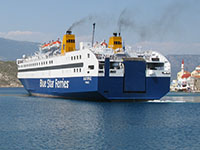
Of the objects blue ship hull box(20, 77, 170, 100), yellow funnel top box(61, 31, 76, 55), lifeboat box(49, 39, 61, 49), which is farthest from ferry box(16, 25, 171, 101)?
lifeboat box(49, 39, 61, 49)

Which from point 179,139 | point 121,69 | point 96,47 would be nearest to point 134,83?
point 121,69

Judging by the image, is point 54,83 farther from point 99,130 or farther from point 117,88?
point 99,130

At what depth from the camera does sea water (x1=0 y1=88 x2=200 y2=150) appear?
1016 inches

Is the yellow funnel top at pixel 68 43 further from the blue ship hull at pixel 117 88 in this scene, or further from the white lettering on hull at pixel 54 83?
the blue ship hull at pixel 117 88

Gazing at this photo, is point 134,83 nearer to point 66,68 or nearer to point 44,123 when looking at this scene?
point 66,68

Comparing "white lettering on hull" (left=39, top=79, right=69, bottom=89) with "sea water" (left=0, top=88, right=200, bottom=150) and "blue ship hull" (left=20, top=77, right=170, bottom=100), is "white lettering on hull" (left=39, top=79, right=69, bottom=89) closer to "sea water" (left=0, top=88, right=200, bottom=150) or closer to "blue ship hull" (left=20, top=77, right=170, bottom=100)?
"blue ship hull" (left=20, top=77, right=170, bottom=100)

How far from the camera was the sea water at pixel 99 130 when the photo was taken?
25812 mm

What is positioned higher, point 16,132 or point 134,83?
point 134,83

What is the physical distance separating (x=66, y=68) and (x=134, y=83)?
12907 mm

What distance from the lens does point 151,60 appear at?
2096 inches

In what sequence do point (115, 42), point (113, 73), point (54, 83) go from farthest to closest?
point (54, 83)
point (115, 42)
point (113, 73)

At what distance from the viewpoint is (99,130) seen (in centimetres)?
3106

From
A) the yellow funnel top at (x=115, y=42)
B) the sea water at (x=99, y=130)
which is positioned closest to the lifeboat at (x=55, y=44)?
the yellow funnel top at (x=115, y=42)

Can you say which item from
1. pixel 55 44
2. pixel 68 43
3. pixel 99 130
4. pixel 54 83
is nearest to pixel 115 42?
pixel 68 43
